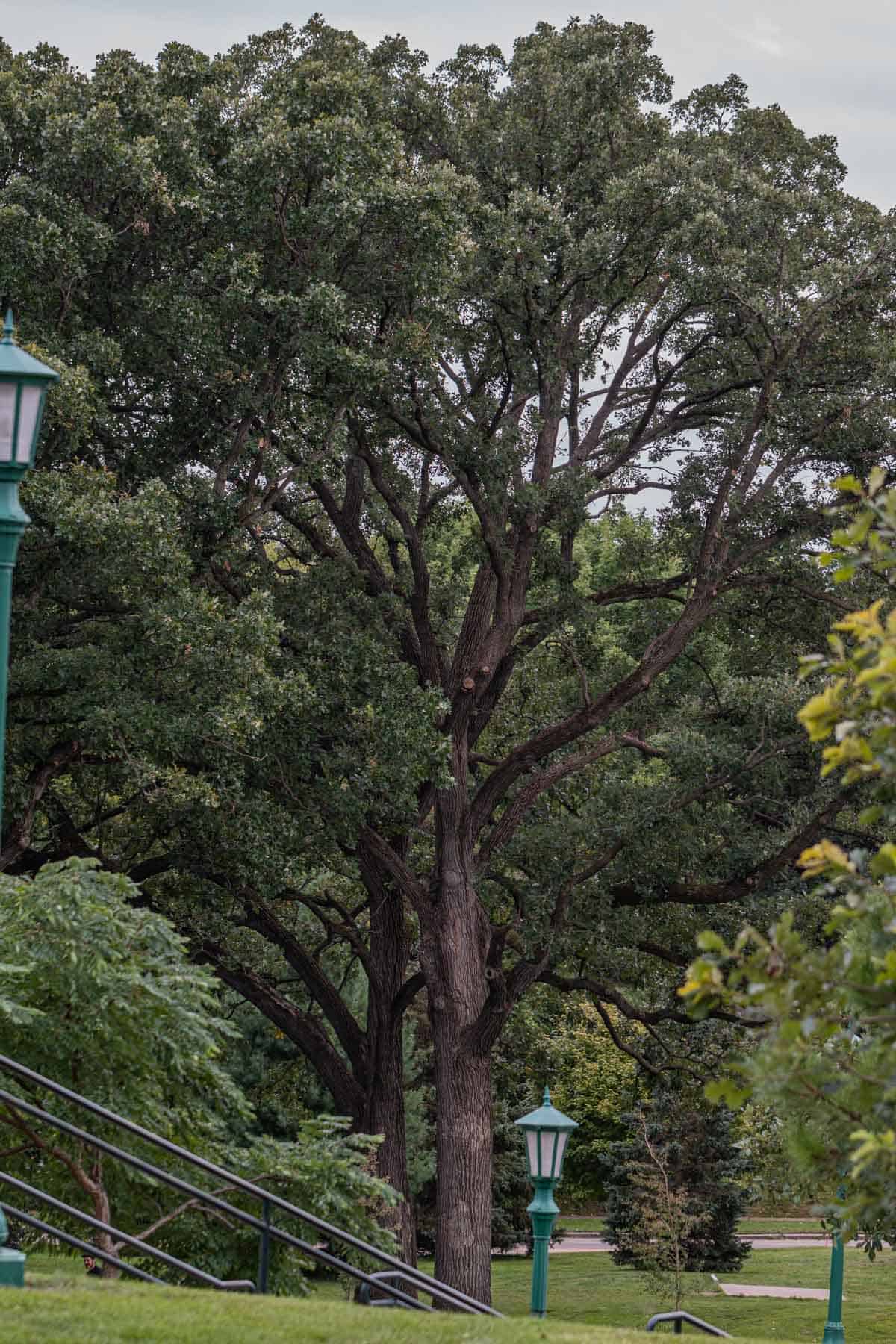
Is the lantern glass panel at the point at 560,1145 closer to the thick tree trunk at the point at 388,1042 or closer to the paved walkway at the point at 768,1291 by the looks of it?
the thick tree trunk at the point at 388,1042

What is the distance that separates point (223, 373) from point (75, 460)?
1740 mm

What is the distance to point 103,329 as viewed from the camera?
1650 cm

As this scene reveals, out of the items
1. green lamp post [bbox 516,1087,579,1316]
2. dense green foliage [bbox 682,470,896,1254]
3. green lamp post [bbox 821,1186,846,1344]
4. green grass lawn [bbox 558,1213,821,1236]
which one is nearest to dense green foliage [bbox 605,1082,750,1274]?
green lamp post [bbox 821,1186,846,1344]

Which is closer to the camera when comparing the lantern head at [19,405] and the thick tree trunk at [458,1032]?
the lantern head at [19,405]

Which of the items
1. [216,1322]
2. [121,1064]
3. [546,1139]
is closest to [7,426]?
[121,1064]

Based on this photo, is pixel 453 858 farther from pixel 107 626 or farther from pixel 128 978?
pixel 128 978

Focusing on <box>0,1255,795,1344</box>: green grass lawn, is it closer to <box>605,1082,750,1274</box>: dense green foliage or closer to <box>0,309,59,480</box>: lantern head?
<box>0,309,59,480</box>: lantern head

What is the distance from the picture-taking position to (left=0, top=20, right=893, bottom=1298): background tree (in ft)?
51.8

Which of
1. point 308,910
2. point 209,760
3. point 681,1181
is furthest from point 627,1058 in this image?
point 209,760

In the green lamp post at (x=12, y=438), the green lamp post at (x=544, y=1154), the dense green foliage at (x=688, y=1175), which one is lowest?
the dense green foliage at (x=688, y=1175)

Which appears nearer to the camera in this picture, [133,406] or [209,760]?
[209,760]

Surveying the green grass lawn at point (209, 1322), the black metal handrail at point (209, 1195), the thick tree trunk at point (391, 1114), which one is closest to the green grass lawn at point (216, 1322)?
the green grass lawn at point (209, 1322)

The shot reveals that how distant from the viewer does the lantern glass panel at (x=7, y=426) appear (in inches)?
319

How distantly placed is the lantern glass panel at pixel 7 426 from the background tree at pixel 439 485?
637cm
